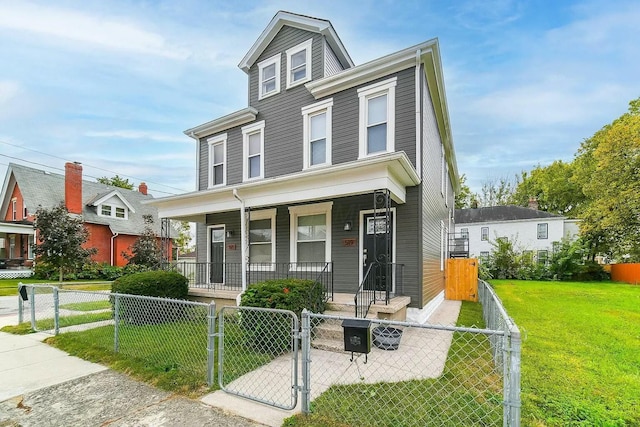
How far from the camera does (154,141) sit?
22844 millimetres

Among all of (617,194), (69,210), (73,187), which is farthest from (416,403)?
(617,194)

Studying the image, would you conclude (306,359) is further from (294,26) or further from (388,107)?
(294,26)

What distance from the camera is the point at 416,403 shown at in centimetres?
350

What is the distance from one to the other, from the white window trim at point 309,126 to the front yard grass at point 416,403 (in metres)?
6.11

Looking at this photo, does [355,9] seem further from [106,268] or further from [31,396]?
[106,268]

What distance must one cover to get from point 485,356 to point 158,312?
6.92 meters

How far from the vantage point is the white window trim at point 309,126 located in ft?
29.5

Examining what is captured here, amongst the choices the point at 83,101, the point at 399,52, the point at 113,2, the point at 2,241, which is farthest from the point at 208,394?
the point at 2,241

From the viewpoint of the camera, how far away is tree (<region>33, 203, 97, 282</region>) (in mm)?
15961

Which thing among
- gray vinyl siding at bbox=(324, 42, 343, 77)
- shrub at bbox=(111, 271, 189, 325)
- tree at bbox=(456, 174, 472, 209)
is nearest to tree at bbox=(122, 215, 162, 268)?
shrub at bbox=(111, 271, 189, 325)

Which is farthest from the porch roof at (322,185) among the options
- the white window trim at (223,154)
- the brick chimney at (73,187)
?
the brick chimney at (73,187)

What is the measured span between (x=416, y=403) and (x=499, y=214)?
3290 centimetres

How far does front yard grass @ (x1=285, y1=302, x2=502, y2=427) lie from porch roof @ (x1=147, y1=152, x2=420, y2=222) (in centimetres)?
346

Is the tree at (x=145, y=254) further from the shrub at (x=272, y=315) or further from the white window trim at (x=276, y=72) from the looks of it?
the shrub at (x=272, y=315)
